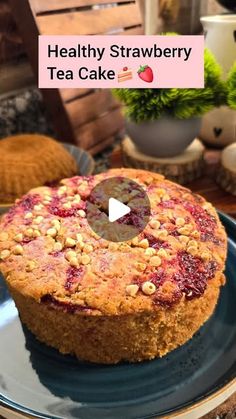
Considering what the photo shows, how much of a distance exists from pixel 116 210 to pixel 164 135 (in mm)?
277

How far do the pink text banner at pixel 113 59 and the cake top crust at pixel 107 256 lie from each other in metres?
0.19

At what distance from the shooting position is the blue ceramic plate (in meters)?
0.46

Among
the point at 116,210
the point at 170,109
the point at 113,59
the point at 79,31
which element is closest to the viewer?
the point at 113,59

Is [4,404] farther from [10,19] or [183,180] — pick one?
[10,19]

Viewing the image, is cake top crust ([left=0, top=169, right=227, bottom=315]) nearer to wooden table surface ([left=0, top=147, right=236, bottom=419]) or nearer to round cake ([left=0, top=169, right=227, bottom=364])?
round cake ([left=0, top=169, right=227, bottom=364])

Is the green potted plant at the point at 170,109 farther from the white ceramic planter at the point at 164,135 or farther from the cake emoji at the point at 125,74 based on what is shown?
the cake emoji at the point at 125,74

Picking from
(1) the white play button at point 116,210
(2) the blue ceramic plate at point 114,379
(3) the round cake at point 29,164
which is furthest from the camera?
(3) the round cake at point 29,164

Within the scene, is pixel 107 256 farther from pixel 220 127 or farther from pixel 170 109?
pixel 220 127

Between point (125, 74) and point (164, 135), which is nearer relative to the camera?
point (125, 74)

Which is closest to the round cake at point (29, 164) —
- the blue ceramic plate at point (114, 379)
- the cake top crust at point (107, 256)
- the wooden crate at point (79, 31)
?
the wooden crate at point (79, 31)

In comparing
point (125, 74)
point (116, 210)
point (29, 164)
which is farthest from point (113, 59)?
point (29, 164)

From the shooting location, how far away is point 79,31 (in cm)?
91

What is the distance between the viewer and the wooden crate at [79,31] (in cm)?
85

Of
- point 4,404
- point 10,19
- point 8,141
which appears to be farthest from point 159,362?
point 10,19
